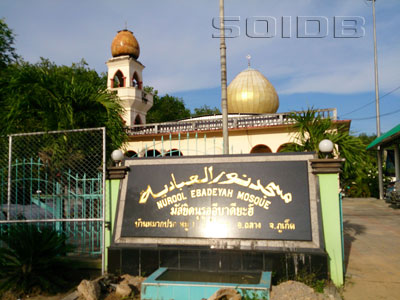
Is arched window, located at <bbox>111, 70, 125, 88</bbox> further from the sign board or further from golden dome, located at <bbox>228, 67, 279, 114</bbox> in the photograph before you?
the sign board

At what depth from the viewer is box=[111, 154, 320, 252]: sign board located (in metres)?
5.67

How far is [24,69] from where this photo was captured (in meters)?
9.29

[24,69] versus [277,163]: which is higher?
[24,69]

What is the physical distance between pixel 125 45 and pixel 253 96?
11222mm

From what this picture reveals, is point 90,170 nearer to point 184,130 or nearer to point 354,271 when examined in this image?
point 354,271

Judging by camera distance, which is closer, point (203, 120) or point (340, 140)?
point (340, 140)

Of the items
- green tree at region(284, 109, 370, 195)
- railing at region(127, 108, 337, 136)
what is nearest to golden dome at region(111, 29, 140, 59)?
railing at region(127, 108, 337, 136)

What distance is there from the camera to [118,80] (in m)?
28.2

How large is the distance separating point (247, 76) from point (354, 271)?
26.0 metres

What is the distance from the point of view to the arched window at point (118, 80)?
26.6 meters

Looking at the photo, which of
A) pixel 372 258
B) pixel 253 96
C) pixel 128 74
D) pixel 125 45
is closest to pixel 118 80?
pixel 128 74

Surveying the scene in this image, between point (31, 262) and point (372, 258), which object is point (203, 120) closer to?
point (372, 258)

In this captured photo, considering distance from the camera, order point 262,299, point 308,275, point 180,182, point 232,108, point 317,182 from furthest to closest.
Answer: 1. point 232,108
2. point 180,182
3. point 317,182
4. point 308,275
5. point 262,299

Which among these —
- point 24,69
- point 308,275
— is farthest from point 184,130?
point 308,275
